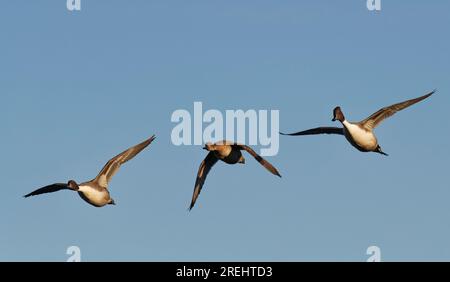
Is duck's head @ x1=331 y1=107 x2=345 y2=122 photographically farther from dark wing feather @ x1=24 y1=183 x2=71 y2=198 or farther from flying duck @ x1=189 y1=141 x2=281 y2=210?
dark wing feather @ x1=24 y1=183 x2=71 y2=198

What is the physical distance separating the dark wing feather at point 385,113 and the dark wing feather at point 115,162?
718 centimetres

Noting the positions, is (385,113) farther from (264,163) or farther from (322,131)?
(264,163)

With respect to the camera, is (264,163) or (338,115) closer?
(264,163)

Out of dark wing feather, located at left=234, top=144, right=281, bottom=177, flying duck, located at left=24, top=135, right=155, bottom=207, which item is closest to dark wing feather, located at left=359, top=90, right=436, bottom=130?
dark wing feather, located at left=234, top=144, right=281, bottom=177

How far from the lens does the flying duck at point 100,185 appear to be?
1304 inches

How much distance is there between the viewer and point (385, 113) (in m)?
33.1

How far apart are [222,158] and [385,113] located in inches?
197

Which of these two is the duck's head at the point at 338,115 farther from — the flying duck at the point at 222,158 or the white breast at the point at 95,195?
the white breast at the point at 95,195

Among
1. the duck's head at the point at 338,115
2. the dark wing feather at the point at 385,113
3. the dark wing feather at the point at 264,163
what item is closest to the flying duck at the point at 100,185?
the dark wing feather at the point at 264,163

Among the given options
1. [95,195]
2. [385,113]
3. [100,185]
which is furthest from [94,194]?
[385,113]
